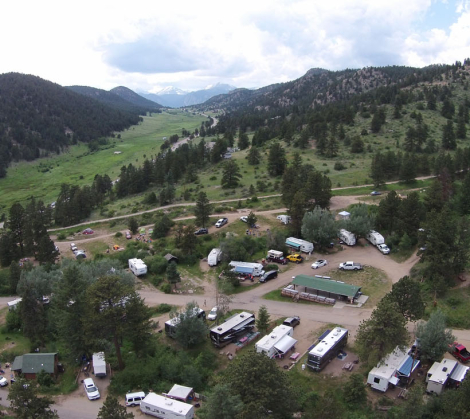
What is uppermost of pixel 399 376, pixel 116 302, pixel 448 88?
pixel 448 88

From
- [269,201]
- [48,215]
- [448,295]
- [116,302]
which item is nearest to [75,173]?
[48,215]

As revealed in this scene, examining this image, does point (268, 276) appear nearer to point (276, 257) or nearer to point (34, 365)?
point (276, 257)

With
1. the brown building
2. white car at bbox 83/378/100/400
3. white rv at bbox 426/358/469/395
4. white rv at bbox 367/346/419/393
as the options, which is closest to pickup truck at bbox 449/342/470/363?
white rv at bbox 426/358/469/395

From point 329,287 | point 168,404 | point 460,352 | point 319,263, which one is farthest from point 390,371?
point 319,263

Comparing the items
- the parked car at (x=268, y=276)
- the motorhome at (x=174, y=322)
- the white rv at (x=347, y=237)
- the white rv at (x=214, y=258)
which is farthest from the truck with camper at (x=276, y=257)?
the motorhome at (x=174, y=322)

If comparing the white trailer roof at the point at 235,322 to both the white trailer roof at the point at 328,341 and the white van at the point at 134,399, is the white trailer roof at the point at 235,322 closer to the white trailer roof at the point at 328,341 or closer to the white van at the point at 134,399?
the white trailer roof at the point at 328,341

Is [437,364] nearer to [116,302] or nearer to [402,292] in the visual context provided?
[402,292]
